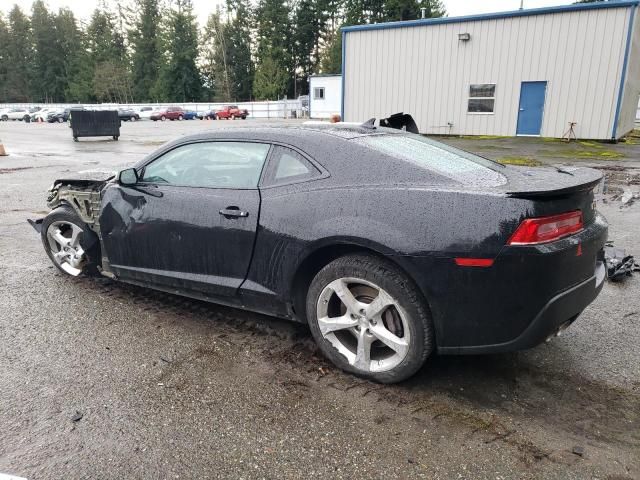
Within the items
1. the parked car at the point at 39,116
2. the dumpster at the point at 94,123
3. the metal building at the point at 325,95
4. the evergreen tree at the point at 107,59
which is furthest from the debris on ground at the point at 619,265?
the evergreen tree at the point at 107,59

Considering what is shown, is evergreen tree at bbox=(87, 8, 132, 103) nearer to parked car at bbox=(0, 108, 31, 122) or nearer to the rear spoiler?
parked car at bbox=(0, 108, 31, 122)

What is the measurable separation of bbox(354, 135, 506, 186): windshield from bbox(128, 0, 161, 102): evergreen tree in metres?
83.3

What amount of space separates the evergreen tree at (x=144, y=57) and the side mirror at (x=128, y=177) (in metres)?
82.3

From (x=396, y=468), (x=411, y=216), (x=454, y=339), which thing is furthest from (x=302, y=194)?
(x=396, y=468)

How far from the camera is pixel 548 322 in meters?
2.46

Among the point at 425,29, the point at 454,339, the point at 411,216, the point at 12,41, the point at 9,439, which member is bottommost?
the point at 9,439

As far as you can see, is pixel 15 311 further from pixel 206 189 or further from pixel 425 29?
pixel 425 29

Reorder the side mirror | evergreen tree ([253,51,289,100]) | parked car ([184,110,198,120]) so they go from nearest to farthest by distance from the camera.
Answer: the side mirror
parked car ([184,110,198,120])
evergreen tree ([253,51,289,100])

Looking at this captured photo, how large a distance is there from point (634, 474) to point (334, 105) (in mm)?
42166

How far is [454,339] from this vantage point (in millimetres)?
2570

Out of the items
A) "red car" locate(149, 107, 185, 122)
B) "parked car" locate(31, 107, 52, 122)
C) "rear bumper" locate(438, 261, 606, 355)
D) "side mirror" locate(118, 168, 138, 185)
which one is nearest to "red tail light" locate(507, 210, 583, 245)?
"rear bumper" locate(438, 261, 606, 355)

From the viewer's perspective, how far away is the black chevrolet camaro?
2424mm

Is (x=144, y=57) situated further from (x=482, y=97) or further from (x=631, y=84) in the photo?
(x=631, y=84)

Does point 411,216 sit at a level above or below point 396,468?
above
